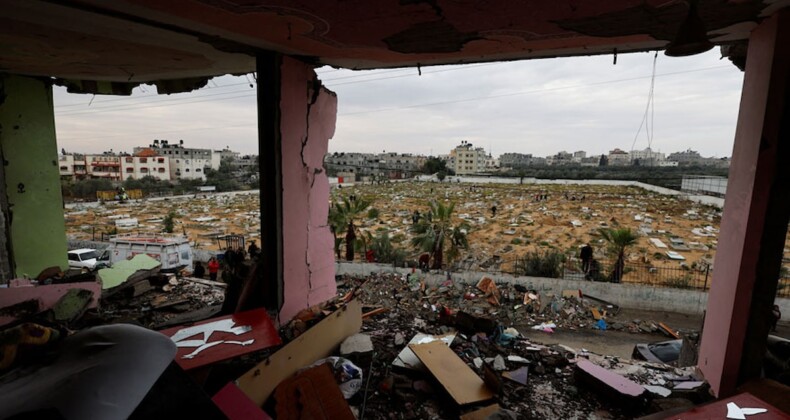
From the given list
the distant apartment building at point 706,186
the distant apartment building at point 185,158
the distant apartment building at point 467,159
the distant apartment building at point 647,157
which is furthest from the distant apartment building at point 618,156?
the distant apartment building at point 185,158

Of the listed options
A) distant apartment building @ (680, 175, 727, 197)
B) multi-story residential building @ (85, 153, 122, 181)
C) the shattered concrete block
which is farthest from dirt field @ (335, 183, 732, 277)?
multi-story residential building @ (85, 153, 122, 181)

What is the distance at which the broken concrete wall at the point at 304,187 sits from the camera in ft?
13.6

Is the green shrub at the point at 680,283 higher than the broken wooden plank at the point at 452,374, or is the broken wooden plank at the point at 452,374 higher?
the broken wooden plank at the point at 452,374

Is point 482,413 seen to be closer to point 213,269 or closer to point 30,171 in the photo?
point 30,171

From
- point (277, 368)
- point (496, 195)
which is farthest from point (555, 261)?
point (496, 195)

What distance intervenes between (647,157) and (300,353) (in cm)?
14027

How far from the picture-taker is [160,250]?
10.4m

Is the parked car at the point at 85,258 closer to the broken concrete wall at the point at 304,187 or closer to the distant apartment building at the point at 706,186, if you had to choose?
the broken concrete wall at the point at 304,187

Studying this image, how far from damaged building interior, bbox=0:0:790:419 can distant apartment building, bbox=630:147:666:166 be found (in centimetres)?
11905

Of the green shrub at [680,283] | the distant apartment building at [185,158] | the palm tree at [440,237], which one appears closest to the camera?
the green shrub at [680,283]

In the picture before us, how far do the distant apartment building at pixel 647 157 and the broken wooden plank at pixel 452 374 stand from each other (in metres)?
120

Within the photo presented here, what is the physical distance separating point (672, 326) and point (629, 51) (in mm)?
9054

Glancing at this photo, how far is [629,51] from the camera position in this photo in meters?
3.61

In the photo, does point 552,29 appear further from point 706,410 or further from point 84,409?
point 84,409
